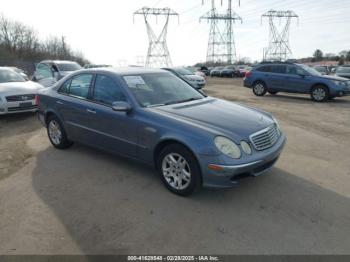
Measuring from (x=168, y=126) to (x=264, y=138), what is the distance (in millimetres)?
1257

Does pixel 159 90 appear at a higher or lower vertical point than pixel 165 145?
higher

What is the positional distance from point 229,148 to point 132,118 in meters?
1.52

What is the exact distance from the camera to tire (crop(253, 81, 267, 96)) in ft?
52.0

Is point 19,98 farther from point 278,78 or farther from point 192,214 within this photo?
point 278,78

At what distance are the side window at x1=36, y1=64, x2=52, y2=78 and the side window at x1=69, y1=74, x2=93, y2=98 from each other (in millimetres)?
10090

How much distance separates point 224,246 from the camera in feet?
10.3

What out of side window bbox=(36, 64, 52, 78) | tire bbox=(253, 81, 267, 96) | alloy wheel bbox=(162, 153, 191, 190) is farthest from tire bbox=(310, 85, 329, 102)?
side window bbox=(36, 64, 52, 78)

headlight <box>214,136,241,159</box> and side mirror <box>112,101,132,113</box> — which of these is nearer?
headlight <box>214,136,241,159</box>

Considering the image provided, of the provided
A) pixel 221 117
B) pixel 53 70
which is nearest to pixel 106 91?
pixel 221 117

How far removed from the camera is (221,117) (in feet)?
14.1

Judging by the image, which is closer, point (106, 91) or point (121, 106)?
point (121, 106)

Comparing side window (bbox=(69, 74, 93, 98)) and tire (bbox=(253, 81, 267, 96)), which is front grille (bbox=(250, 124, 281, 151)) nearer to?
side window (bbox=(69, 74, 93, 98))

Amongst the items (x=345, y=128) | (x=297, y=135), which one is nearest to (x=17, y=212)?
(x=297, y=135)

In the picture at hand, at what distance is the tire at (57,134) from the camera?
6041 mm
